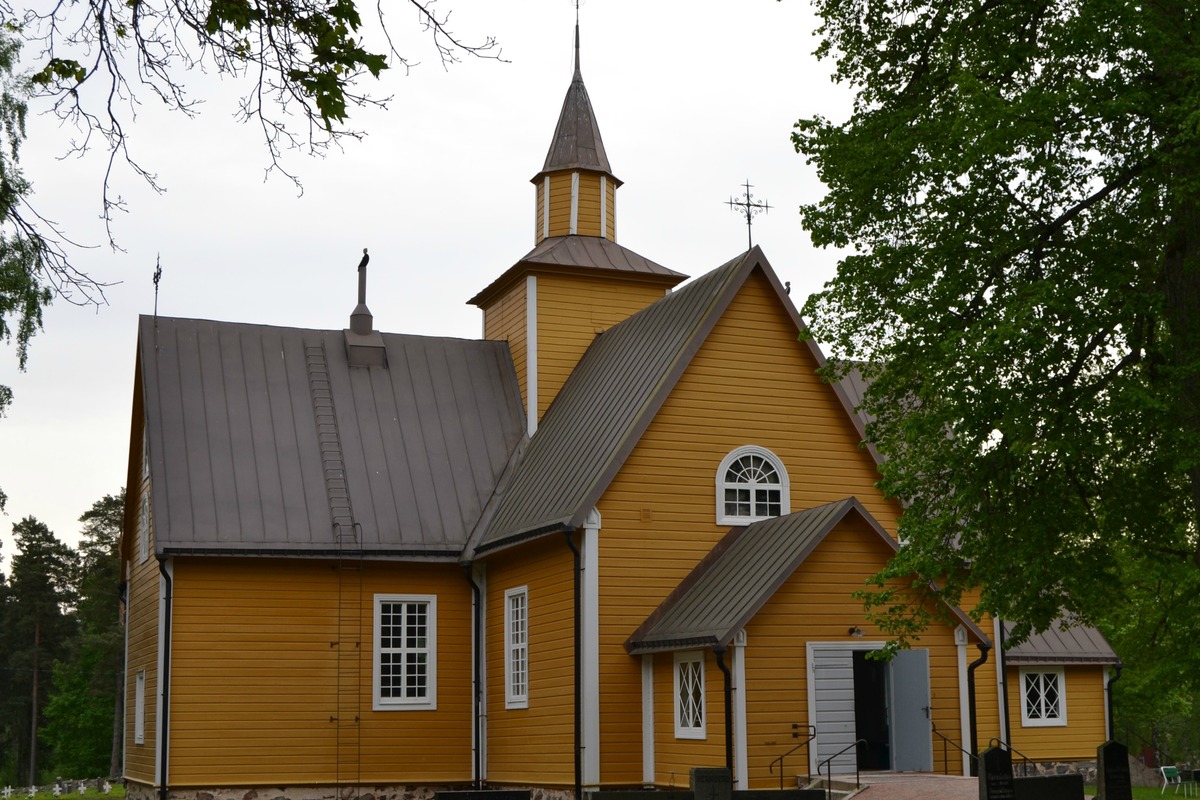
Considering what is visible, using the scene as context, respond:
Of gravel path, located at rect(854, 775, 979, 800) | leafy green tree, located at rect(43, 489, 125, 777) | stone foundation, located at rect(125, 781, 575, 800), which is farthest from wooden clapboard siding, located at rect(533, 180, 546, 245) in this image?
leafy green tree, located at rect(43, 489, 125, 777)

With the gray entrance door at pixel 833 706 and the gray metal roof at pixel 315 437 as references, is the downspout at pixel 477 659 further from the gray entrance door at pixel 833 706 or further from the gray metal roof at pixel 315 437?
the gray entrance door at pixel 833 706

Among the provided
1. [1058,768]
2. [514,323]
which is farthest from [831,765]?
[514,323]

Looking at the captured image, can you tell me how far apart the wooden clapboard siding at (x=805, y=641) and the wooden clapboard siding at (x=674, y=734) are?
42 centimetres

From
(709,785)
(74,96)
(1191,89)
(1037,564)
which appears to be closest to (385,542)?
(709,785)

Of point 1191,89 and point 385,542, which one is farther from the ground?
point 1191,89

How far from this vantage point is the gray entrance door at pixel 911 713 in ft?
62.7

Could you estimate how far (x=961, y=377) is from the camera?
1504cm

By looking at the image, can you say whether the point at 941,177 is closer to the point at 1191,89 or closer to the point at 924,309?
the point at 924,309

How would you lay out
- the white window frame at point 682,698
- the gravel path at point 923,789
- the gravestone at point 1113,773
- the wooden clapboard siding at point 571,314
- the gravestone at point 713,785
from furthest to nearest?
1. the wooden clapboard siding at point 571,314
2. the white window frame at point 682,698
3. the gravel path at point 923,789
4. the gravestone at point 1113,773
5. the gravestone at point 713,785

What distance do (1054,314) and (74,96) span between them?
10692mm

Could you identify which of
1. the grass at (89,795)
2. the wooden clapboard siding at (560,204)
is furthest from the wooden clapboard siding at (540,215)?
the grass at (89,795)

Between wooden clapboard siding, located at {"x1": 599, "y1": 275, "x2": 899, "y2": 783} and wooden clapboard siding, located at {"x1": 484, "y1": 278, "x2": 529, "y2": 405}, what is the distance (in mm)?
5406

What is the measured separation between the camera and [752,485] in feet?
72.2

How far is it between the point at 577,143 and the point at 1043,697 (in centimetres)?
1362
